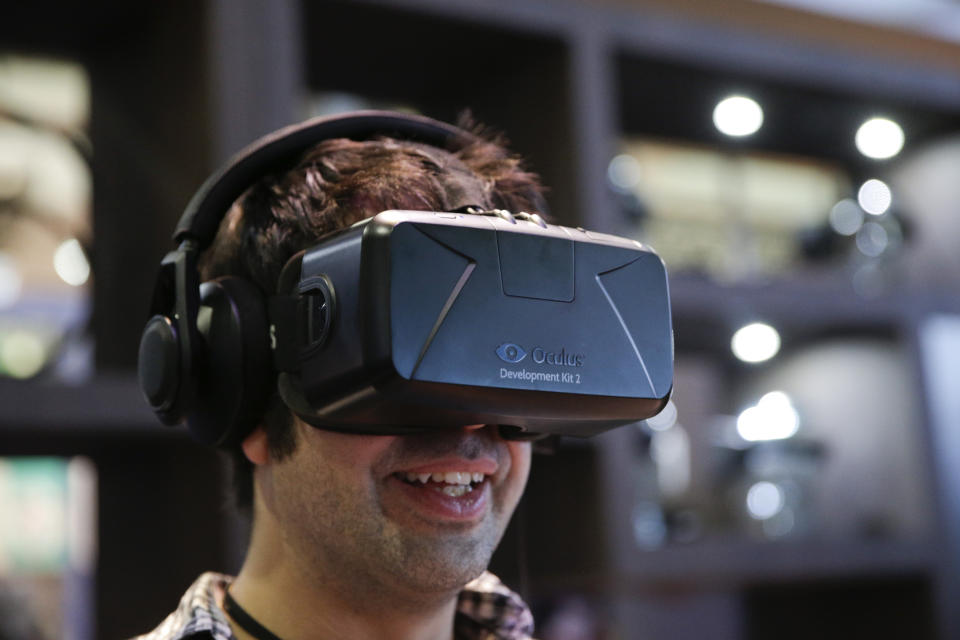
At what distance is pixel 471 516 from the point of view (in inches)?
30.0

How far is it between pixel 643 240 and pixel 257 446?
1529mm

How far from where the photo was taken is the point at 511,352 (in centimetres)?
60

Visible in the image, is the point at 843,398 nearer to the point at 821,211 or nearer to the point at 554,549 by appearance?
the point at 821,211

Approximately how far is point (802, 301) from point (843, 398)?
0.32m

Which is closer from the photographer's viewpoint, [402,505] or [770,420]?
[402,505]

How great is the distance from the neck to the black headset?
105 millimetres

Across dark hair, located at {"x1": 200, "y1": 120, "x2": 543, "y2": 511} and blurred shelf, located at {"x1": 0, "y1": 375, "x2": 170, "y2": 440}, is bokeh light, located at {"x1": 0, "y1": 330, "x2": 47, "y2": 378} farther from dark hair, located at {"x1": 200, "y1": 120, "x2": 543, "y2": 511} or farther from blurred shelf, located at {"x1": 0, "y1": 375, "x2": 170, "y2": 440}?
dark hair, located at {"x1": 200, "y1": 120, "x2": 543, "y2": 511}

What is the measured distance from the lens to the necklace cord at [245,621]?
33.4 inches

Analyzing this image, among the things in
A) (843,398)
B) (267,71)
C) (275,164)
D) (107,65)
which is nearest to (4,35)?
(107,65)

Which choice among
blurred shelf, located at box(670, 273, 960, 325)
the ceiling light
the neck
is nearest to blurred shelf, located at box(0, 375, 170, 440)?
the neck

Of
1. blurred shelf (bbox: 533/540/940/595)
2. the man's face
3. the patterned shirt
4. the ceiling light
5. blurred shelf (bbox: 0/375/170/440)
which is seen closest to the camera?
the man's face

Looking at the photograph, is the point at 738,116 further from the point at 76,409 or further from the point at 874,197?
the point at 76,409

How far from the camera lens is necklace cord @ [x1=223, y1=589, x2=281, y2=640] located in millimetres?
850

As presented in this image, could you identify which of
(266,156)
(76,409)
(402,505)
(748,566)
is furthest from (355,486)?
(748,566)
